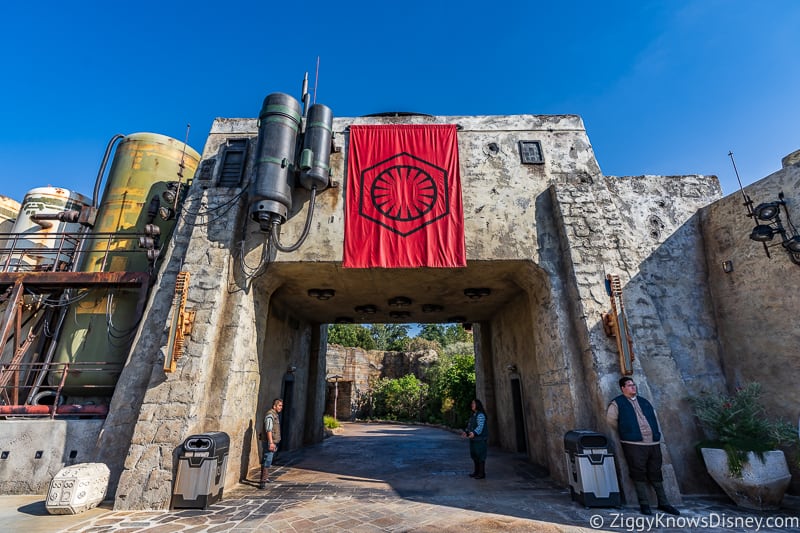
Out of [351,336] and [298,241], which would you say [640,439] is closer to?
[298,241]

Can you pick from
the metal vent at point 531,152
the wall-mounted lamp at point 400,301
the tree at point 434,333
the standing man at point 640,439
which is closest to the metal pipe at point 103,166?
the wall-mounted lamp at point 400,301

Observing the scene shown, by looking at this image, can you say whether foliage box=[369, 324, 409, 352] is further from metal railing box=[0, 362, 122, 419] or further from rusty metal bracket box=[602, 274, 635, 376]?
rusty metal bracket box=[602, 274, 635, 376]

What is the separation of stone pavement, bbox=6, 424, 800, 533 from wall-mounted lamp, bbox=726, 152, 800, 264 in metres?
3.97

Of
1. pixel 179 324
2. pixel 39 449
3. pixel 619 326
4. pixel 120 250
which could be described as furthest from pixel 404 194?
pixel 39 449

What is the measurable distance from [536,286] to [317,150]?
5276 millimetres

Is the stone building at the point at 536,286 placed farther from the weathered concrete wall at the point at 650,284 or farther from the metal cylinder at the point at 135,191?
the metal cylinder at the point at 135,191

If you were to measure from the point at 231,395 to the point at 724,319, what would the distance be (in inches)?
377

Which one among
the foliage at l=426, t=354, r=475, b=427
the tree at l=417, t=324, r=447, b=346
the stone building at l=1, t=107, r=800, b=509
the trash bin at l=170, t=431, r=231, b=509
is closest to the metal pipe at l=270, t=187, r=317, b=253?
the stone building at l=1, t=107, r=800, b=509

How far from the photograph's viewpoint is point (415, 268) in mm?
7324

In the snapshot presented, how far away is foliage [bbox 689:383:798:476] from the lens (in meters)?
5.10

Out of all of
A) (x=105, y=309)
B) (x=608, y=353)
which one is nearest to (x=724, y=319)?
(x=608, y=353)

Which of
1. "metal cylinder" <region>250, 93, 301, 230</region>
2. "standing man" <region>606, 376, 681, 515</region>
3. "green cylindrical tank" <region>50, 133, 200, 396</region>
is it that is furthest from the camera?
"green cylindrical tank" <region>50, 133, 200, 396</region>

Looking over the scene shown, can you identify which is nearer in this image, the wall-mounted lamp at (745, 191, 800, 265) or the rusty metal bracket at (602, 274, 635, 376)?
the rusty metal bracket at (602, 274, 635, 376)

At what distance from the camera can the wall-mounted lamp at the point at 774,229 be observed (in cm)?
614
